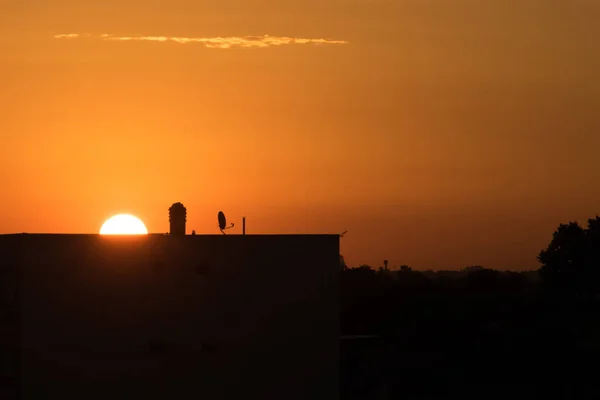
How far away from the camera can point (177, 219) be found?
2883 centimetres

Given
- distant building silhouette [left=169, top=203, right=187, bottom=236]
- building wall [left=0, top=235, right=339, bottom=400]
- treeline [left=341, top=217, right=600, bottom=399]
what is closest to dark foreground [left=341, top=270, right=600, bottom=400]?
treeline [left=341, top=217, right=600, bottom=399]

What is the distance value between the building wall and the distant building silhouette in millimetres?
1414

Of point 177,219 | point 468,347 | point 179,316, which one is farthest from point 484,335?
point 179,316

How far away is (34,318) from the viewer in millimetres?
25094

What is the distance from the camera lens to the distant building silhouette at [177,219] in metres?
28.8

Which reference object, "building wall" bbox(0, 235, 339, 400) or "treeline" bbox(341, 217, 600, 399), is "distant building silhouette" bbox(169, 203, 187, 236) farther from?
"treeline" bbox(341, 217, 600, 399)

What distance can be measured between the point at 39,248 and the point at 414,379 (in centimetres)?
2015

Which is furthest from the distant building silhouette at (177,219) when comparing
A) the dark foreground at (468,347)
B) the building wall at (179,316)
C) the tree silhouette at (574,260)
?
the tree silhouette at (574,260)

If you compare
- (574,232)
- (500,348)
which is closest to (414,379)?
(500,348)

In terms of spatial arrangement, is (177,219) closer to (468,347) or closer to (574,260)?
(468,347)

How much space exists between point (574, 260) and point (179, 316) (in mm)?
51167

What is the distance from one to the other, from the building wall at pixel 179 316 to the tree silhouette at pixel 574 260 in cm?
4609

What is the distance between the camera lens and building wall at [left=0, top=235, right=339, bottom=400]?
25297 millimetres

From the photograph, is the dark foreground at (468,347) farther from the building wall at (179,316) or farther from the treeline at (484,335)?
the building wall at (179,316)
